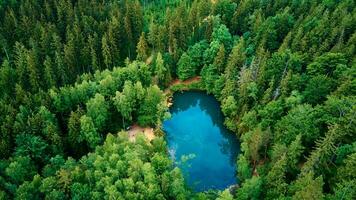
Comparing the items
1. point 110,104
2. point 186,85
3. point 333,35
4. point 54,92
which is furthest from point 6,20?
point 333,35

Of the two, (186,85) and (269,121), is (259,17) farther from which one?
(269,121)

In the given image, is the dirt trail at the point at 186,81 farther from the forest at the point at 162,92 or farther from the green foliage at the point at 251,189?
the green foliage at the point at 251,189

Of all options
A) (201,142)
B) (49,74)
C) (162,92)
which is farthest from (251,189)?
(49,74)

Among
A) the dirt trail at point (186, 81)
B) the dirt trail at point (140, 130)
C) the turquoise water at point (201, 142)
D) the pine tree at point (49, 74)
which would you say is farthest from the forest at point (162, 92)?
the turquoise water at point (201, 142)

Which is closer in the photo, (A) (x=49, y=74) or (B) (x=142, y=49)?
(A) (x=49, y=74)

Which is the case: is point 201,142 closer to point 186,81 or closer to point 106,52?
point 186,81
